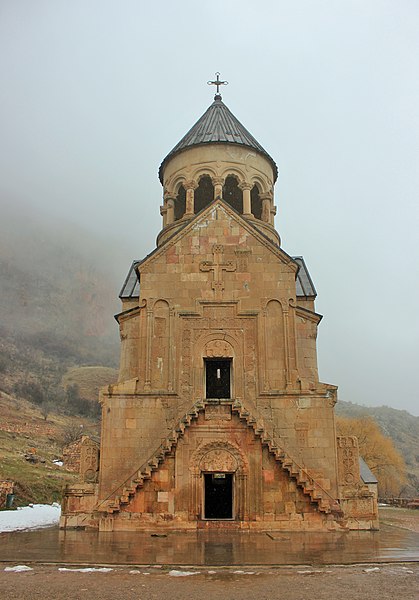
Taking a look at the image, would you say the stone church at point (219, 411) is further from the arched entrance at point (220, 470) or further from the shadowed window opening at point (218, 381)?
the shadowed window opening at point (218, 381)

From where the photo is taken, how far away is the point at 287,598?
7969mm

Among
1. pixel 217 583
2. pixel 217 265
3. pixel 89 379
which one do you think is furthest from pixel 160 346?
pixel 89 379

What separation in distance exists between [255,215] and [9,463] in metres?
15.8

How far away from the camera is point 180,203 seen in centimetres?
2547

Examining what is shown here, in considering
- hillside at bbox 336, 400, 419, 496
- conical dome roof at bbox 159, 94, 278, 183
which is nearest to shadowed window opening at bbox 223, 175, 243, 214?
conical dome roof at bbox 159, 94, 278, 183

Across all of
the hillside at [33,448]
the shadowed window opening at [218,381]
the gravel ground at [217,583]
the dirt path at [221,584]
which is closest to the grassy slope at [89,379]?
the hillside at [33,448]

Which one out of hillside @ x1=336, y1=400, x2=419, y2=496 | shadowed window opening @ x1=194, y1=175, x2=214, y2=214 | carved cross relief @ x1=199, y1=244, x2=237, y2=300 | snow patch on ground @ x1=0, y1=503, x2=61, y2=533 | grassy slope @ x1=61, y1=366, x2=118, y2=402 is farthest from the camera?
hillside @ x1=336, y1=400, x2=419, y2=496

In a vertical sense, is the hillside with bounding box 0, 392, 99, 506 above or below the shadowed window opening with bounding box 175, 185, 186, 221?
below

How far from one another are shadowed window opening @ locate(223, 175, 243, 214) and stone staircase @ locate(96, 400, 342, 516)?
1056cm

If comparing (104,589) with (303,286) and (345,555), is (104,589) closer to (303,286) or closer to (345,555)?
(345,555)

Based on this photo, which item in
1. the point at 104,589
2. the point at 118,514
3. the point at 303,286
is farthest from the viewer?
the point at 303,286

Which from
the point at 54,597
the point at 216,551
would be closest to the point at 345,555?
the point at 216,551

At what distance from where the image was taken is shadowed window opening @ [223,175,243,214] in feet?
82.0

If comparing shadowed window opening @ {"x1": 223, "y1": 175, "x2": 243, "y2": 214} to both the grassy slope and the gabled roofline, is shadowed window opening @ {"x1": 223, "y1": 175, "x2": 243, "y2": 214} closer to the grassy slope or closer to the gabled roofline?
the gabled roofline
